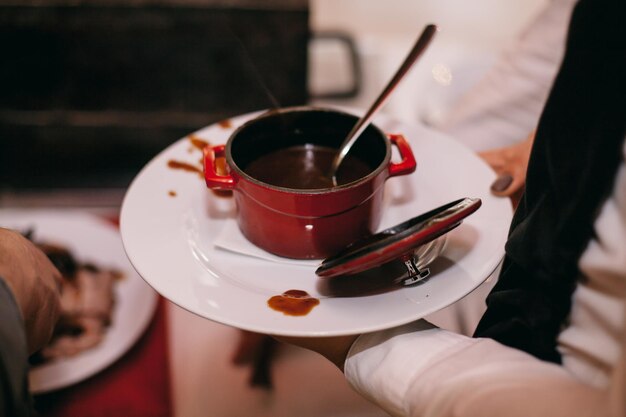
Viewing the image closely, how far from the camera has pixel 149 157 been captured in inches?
60.1

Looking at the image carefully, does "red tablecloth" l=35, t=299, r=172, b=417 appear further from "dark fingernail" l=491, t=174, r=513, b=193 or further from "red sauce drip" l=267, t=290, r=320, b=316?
"dark fingernail" l=491, t=174, r=513, b=193

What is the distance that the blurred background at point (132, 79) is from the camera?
4.25 feet

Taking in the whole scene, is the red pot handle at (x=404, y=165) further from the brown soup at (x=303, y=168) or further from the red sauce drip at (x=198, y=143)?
the red sauce drip at (x=198, y=143)

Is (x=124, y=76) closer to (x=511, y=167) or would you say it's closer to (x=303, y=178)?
Result: (x=303, y=178)

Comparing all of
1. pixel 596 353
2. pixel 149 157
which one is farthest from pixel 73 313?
pixel 596 353

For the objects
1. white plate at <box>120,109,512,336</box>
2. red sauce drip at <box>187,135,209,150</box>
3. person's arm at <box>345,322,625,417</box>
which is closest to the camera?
person's arm at <box>345,322,625,417</box>

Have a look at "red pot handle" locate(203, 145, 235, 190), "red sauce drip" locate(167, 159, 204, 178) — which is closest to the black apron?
"red pot handle" locate(203, 145, 235, 190)

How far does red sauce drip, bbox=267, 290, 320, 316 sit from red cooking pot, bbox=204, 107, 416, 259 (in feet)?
0.21

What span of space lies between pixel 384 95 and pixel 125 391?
809 mm

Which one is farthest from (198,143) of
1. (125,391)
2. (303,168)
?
(125,391)

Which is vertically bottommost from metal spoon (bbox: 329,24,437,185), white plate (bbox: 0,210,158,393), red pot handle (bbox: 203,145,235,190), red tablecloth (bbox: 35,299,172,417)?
red tablecloth (bbox: 35,299,172,417)

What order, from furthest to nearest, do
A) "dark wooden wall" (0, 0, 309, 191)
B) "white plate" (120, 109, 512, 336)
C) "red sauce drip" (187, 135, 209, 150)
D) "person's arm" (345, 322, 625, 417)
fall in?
1. "dark wooden wall" (0, 0, 309, 191)
2. "red sauce drip" (187, 135, 209, 150)
3. "white plate" (120, 109, 512, 336)
4. "person's arm" (345, 322, 625, 417)

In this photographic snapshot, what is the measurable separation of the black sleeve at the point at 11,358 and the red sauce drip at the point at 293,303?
0.24 meters

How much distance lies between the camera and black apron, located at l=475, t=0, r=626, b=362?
0.48 metres
